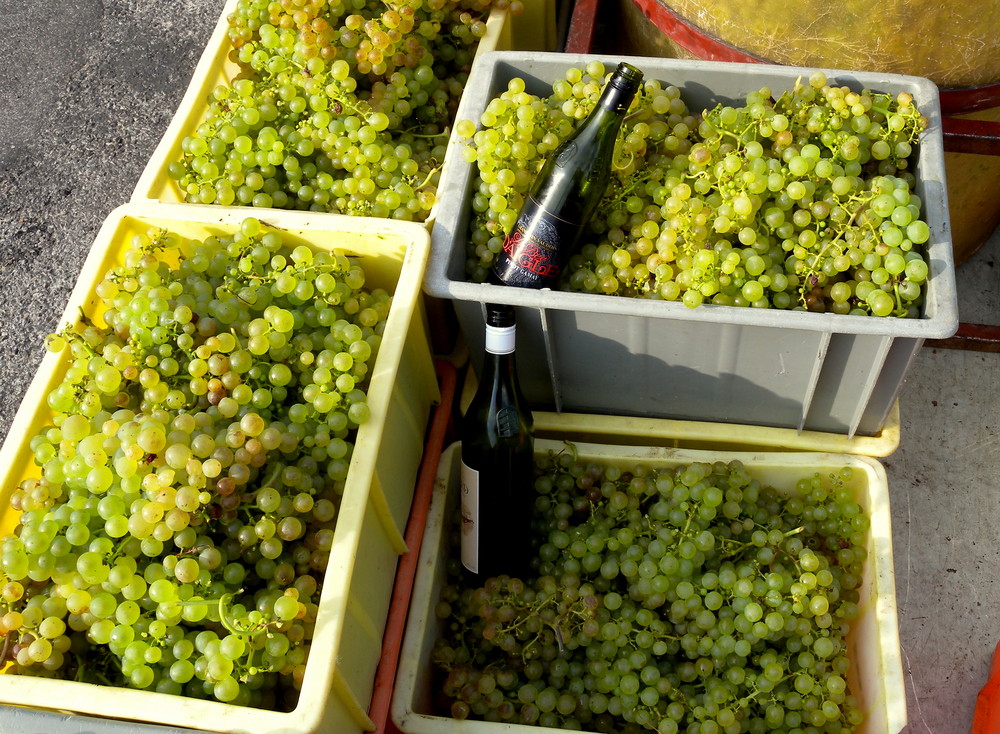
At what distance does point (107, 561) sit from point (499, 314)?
2.00 feet

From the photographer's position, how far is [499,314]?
122cm

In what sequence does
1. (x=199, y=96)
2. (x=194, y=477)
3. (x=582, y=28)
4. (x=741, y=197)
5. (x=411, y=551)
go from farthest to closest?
(x=582, y=28)
(x=199, y=96)
(x=411, y=551)
(x=741, y=197)
(x=194, y=477)

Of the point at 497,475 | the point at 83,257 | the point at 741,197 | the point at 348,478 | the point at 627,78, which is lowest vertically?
the point at 83,257

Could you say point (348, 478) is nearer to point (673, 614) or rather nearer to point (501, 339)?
point (501, 339)

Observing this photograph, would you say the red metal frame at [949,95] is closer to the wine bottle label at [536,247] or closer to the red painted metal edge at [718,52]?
the red painted metal edge at [718,52]

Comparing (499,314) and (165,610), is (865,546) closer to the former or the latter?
(499,314)

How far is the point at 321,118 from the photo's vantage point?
138 cm

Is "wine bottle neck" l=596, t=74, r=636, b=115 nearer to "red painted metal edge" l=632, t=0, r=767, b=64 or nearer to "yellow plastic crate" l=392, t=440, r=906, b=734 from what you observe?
"red painted metal edge" l=632, t=0, r=767, b=64

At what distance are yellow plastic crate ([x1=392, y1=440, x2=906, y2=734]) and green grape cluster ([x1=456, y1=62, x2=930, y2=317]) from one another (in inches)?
11.3

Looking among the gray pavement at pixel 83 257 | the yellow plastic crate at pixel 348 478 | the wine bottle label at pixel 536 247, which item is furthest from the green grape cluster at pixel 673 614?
the gray pavement at pixel 83 257

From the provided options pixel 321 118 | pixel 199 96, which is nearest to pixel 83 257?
pixel 199 96

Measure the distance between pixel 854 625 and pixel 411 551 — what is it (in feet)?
2.43

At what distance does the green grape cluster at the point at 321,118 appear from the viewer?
1.38 metres

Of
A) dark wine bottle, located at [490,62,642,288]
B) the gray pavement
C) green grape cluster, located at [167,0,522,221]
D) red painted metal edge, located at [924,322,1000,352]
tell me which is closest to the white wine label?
dark wine bottle, located at [490,62,642,288]
